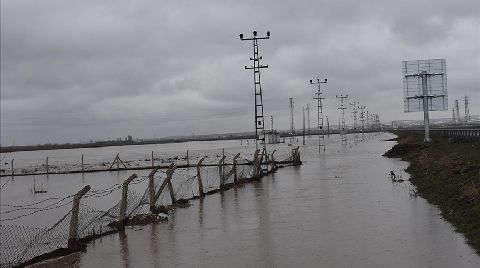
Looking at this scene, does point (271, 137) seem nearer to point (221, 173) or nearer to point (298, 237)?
point (221, 173)

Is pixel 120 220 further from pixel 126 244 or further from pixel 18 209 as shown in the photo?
pixel 18 209

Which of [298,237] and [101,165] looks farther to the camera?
[101,165]

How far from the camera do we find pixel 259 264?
10.4 m

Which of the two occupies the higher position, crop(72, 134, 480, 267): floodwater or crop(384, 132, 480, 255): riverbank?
crop(384, 132, 480, 255): riverbank

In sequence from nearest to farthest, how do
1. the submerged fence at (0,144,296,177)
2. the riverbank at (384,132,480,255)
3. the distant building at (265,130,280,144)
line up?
the riverbank at (384,132,480,255) < the submerged fence at (0,144,296,177) < the distant building at (265,130,280,144)

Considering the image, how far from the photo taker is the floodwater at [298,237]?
1050 centimetres

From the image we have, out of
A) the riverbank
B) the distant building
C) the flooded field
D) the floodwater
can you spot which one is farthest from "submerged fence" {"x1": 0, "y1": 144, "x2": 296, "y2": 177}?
the distant building

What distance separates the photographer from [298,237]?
12.8 m

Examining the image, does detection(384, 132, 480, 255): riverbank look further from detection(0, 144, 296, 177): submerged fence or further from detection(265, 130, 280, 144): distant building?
detection(265, 130, 280, 144): distant building

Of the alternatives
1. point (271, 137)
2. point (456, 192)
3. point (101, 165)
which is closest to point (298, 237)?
point (456, 192)

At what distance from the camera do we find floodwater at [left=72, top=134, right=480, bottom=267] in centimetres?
1050

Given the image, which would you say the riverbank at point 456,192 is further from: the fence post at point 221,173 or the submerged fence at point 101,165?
the submerged fence at point 101,165

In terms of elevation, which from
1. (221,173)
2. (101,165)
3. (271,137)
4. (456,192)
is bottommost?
(101,165)

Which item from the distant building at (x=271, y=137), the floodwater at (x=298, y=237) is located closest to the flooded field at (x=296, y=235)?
the floodwater at (x=298, y=237)
